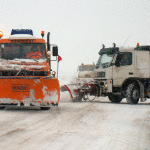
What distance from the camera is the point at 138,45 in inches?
576

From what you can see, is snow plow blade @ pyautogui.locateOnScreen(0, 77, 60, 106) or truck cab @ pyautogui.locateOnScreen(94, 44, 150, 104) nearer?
snow plow blade @ pyautogui.locateOnScreen(0, 77, 60, 106)

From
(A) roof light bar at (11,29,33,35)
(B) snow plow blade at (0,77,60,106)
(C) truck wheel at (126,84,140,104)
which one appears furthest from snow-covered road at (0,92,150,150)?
(C) truck wheel at (126,84,140,104)

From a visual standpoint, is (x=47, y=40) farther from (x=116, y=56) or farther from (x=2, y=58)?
(x=116, y=56)

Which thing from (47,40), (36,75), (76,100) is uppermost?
(47,40)

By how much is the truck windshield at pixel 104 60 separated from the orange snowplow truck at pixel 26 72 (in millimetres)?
3720

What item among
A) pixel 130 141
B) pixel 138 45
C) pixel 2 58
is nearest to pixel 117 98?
pixel 138 45

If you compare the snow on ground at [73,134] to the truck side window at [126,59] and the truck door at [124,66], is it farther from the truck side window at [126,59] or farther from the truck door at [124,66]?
the truck side window at [126,59]

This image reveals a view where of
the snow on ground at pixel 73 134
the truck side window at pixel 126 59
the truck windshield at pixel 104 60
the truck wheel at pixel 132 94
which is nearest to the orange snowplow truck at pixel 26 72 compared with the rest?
the snow on ground at pixel 73 134

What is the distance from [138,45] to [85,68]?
9524 mm

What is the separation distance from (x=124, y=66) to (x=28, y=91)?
5.52 metres

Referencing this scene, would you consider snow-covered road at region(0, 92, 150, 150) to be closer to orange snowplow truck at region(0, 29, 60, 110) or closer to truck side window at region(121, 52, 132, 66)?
orange snowplow truck at region(0, 29, 60, 110)

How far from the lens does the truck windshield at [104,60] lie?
563 inches

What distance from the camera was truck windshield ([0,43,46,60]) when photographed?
11.0m

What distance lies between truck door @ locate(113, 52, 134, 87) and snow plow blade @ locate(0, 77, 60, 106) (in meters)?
4.86
